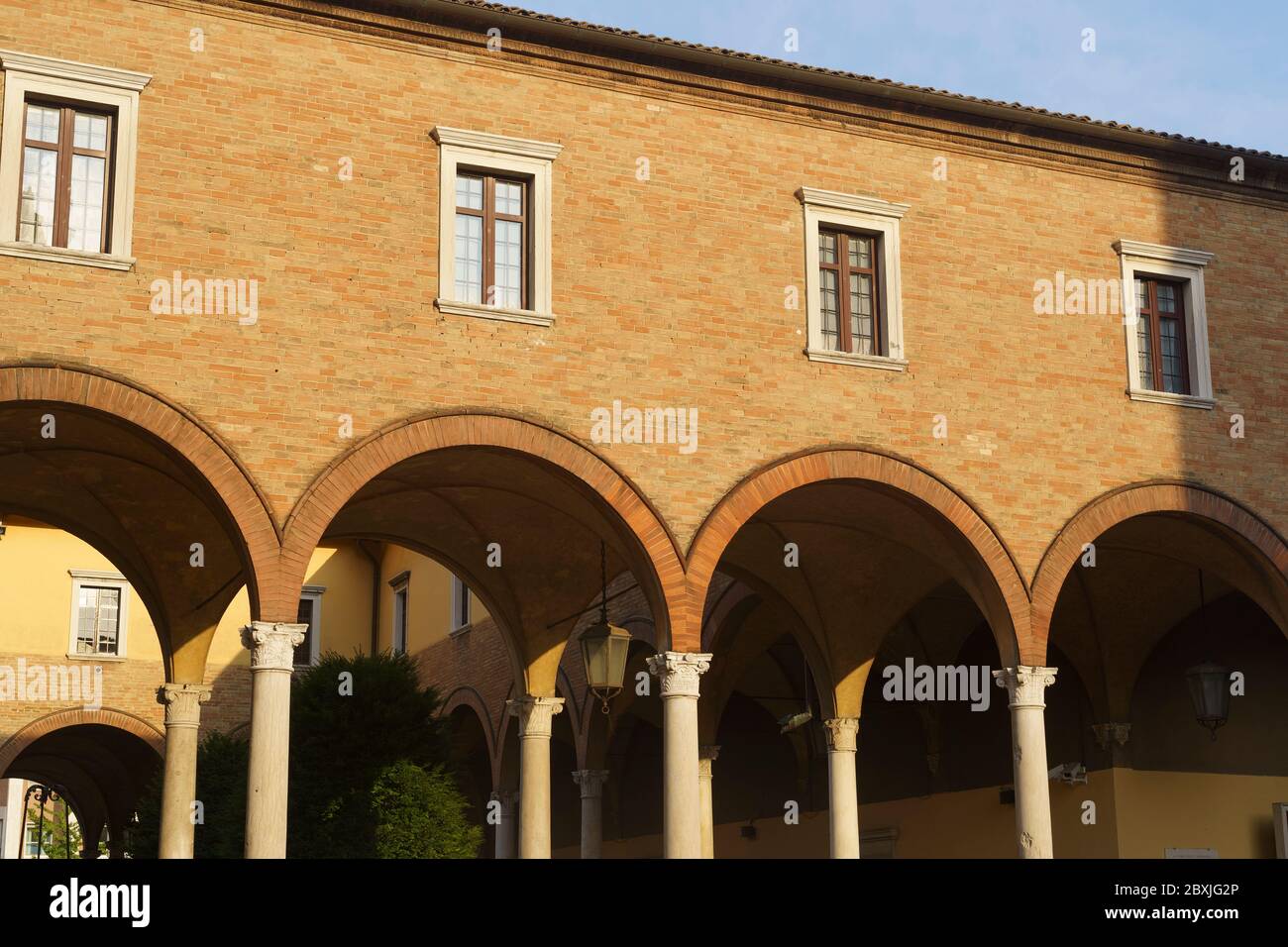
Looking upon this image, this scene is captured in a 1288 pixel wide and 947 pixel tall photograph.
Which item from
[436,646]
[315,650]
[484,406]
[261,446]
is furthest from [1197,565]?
[315,650]

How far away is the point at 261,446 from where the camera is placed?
1209 centimetres

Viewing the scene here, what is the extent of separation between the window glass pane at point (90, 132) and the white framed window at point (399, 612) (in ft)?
52.4

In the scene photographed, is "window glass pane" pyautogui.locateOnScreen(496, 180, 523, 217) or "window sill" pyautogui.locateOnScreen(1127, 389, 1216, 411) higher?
"window glass pane" pyautogui.locateOnScreen(496, 180, 523, 217)

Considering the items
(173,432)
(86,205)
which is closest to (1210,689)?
(173,432)

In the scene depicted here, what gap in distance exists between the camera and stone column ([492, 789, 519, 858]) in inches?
905

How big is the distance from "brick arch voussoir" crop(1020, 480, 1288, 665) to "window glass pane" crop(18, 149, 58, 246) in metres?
8.89

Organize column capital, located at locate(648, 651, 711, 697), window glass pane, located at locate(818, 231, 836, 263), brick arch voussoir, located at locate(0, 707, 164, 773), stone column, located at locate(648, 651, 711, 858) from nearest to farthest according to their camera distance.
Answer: stone column, located at locate(648, 651, 711, 858) < column capital, located at locate(648, 651, 711, 697) < window glass pane, located at locate(818, 231, 836, 263) < brick arch voussoir, located at locate(0, 707, 164, 773)

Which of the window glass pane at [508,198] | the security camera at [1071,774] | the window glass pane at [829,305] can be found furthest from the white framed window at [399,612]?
the window glass pane at [508,198]

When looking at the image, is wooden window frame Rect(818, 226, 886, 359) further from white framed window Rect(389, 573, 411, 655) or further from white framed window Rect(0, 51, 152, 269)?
white framed window Rect(389, 573, 411, 655)

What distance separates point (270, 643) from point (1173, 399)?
8.86 meters

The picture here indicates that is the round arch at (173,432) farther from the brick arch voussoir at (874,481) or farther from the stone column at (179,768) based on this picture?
the brick arch voussoir at (874,481)

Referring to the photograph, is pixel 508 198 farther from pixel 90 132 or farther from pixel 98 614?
pixel 98 614

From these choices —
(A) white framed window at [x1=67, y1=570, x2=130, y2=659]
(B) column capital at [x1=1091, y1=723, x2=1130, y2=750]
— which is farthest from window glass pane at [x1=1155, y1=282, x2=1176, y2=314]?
(A) white framed window at [x1=67, y1=570, x2=130, y2=659]

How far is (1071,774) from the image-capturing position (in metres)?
18.0
